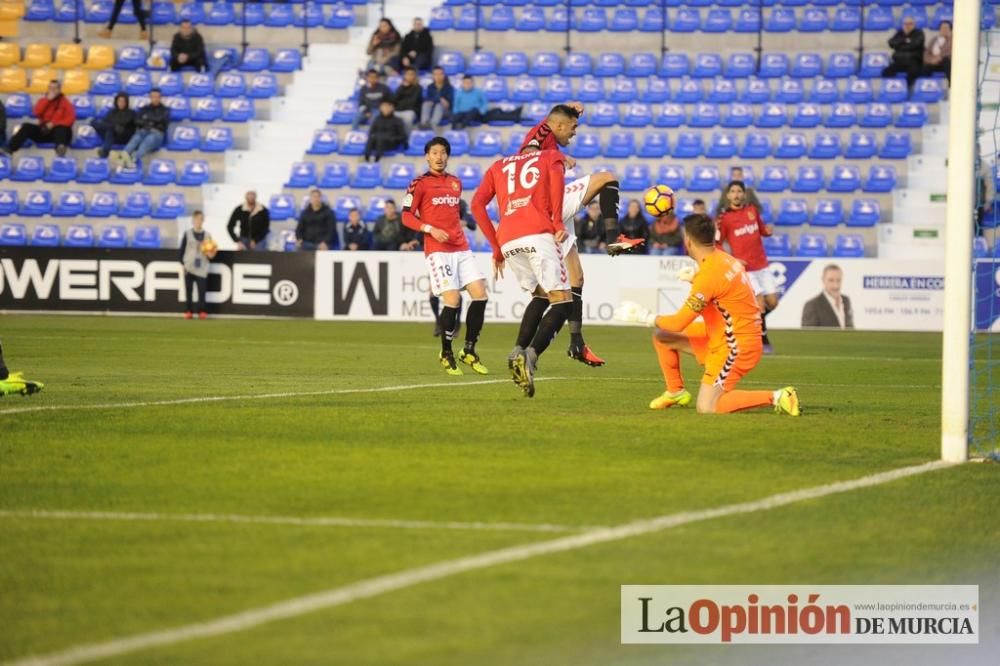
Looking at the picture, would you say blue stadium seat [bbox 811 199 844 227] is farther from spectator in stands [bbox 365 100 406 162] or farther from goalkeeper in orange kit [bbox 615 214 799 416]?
goalkeeper in orange kit [bbox 615 214 799 416]

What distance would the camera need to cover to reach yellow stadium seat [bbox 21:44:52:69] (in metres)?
33.2

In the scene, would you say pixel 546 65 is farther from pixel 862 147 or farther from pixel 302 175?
pixel 862 147

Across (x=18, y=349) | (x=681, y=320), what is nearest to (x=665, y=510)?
(x=681, y=320)

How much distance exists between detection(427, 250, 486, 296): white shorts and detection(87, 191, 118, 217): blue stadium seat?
52.4 ft

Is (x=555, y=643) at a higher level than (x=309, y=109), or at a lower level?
lower

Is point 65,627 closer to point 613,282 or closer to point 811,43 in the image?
point 613,282

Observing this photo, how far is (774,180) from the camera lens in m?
29.0

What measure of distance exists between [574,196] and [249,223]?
1569 centimetres

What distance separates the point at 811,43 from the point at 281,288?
1178cm

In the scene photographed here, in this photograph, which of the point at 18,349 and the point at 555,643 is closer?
the point at 555,643

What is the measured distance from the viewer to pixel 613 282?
26.9 meters

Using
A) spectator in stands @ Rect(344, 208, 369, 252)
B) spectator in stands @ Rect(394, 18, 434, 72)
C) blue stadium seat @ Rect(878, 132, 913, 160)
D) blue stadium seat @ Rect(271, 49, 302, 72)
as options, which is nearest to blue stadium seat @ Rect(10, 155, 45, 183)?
blue stadium seat @ Rect(271, 49, 302, 72)

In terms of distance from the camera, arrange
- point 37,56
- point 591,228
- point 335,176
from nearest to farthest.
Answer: point 591,228, point 335,176, point 37,56

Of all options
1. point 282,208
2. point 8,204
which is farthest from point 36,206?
point 282,208
